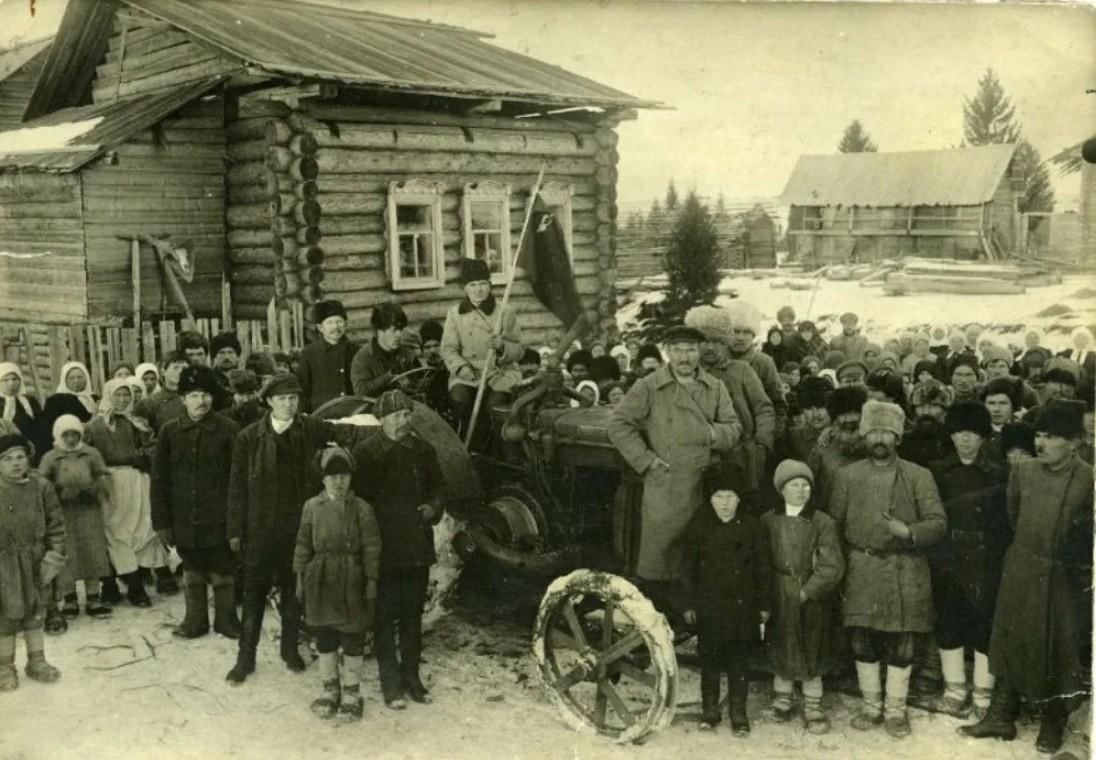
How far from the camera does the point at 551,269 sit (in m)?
7.11

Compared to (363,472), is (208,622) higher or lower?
lower

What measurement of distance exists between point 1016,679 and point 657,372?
217 centimetres

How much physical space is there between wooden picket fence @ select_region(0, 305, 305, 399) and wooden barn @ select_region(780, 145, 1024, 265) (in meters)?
5.20

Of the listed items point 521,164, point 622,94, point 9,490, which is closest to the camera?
point 9,490

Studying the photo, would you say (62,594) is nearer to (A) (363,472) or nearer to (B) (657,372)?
(A) (363,472)

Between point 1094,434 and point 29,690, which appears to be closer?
point 1094,434

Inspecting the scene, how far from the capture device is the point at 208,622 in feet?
20.2

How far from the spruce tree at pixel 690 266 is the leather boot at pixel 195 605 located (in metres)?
6.74

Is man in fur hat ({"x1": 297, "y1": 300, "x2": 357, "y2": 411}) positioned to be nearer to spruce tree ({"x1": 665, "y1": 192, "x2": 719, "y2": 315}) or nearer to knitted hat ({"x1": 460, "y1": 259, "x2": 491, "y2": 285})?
knitted hat ({"x1": 460, "y1": 259, "x2": 491, "y2": 285})

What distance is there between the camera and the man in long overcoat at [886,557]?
4.58 meters

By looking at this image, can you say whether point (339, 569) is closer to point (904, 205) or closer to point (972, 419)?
point (972, 419)

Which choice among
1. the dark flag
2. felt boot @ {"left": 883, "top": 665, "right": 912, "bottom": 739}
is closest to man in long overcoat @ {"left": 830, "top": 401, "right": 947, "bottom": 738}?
felt boot @ {"left": 883, "top": 665, "right": 912, "bottom": 739}

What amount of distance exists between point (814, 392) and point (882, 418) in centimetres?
99

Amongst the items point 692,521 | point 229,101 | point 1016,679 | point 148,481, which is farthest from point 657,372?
point 229,101
